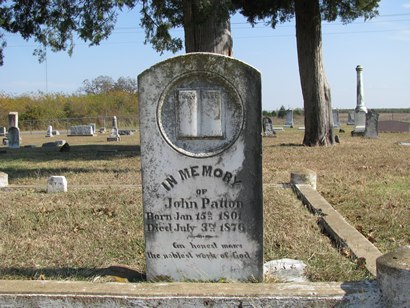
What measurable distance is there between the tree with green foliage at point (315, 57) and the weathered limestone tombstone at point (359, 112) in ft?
22.1

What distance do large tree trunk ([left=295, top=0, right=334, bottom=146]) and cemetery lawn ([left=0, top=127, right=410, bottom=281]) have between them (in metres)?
6.12

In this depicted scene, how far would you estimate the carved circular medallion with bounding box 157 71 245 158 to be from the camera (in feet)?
13.1

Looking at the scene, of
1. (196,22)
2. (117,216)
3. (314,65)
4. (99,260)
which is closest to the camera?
(99,260)

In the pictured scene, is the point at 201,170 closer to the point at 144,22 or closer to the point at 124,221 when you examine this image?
the point at 124,221

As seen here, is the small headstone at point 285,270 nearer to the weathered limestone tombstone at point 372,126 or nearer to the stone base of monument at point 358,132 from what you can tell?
the weathered limestone tombstone at point 372,126

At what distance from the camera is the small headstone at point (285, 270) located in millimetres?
4109

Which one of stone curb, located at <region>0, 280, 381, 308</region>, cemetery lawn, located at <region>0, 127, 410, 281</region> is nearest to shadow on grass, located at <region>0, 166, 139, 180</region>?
cemetery lawn, located at <region>0, 127, 410, 281</region>

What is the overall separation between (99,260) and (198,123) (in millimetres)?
1679

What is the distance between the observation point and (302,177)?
856cm

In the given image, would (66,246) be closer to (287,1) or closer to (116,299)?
(116,299)

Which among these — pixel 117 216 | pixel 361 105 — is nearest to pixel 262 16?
pixel 361 105

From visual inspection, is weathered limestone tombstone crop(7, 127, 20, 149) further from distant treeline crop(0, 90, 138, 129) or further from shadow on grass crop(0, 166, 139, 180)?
distant treeline crop(0, 90, 138, 129)

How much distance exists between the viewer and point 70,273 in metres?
4.41

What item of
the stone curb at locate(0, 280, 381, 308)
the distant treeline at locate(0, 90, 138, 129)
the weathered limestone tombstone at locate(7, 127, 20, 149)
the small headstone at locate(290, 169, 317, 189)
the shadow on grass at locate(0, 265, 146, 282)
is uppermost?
the distant treeline at locate(0, 90, 138, 129)
